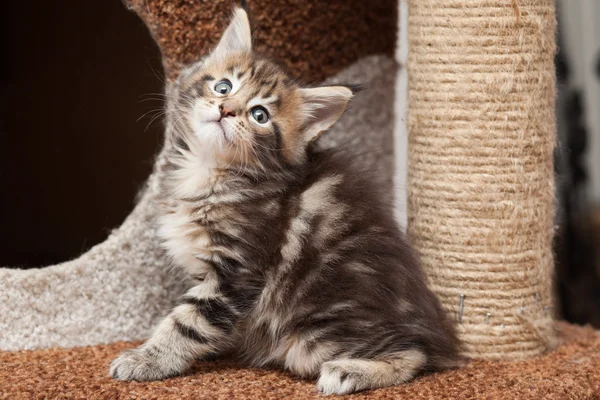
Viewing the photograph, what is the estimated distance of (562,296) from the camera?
303 centimetres

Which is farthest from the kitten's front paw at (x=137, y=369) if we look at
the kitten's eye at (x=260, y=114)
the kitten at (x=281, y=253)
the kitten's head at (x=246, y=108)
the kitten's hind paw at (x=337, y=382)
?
the kitten's eye at (x=260, y=114)

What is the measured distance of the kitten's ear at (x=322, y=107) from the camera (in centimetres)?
177

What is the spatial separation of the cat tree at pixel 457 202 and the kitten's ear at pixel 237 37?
18cm

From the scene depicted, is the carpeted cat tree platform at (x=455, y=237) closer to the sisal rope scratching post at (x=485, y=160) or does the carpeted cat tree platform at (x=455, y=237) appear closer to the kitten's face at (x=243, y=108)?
the sisal rope scratching post at (x=485, y=160)

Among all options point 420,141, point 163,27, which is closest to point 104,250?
point 163,27

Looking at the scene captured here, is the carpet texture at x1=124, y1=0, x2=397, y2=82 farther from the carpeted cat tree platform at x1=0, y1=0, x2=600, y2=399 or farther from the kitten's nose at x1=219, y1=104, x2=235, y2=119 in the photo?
the kitten's nose at x1=219, y1=104, x2=235, y2=119

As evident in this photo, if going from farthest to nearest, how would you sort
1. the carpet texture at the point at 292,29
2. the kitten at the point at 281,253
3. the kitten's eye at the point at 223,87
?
the carpet texture at the point at 292,29
the kitten's eye at the point at 223,87
the kitten at the point at 281,253

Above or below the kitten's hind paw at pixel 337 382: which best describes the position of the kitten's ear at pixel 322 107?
above

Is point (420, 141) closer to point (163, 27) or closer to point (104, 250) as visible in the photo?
point (163, 27)

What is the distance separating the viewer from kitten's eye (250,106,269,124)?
5.83 ft

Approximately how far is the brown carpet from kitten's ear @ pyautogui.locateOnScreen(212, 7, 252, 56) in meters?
0.83

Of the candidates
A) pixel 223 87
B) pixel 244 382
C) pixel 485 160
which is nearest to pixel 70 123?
pixel 223 87

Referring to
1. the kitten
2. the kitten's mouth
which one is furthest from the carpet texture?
the kitten's mouth

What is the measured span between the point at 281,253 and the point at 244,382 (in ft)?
1.04
